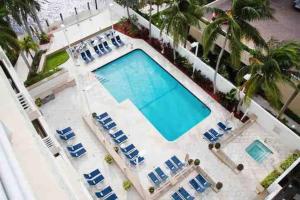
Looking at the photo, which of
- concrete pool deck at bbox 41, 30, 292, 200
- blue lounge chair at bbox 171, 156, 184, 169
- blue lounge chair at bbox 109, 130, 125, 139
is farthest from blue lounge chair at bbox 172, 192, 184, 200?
blue lounge chair at bbox 109, 130, 125, 139

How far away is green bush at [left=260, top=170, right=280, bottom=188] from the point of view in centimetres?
1938

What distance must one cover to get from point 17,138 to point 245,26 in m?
16.3

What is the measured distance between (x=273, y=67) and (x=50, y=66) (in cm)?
2061

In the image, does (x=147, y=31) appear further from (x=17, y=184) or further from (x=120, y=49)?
(x=17, y=184)

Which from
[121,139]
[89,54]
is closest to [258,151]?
[121,139]

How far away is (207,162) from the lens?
70.6 feet

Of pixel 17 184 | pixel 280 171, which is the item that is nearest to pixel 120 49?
pixel 280 171

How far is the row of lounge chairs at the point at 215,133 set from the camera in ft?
73.5

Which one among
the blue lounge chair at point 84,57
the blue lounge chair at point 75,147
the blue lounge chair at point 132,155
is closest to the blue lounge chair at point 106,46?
the blue lounge chair at point 84,57

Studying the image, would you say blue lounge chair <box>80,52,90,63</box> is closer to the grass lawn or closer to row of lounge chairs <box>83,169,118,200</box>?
the grass lawn

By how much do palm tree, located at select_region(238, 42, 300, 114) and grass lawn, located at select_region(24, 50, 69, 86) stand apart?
17.3 meters

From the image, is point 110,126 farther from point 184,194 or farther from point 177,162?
point 184,194

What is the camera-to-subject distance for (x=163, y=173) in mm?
20547

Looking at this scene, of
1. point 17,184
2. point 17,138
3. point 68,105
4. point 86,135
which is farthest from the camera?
point 68,105
